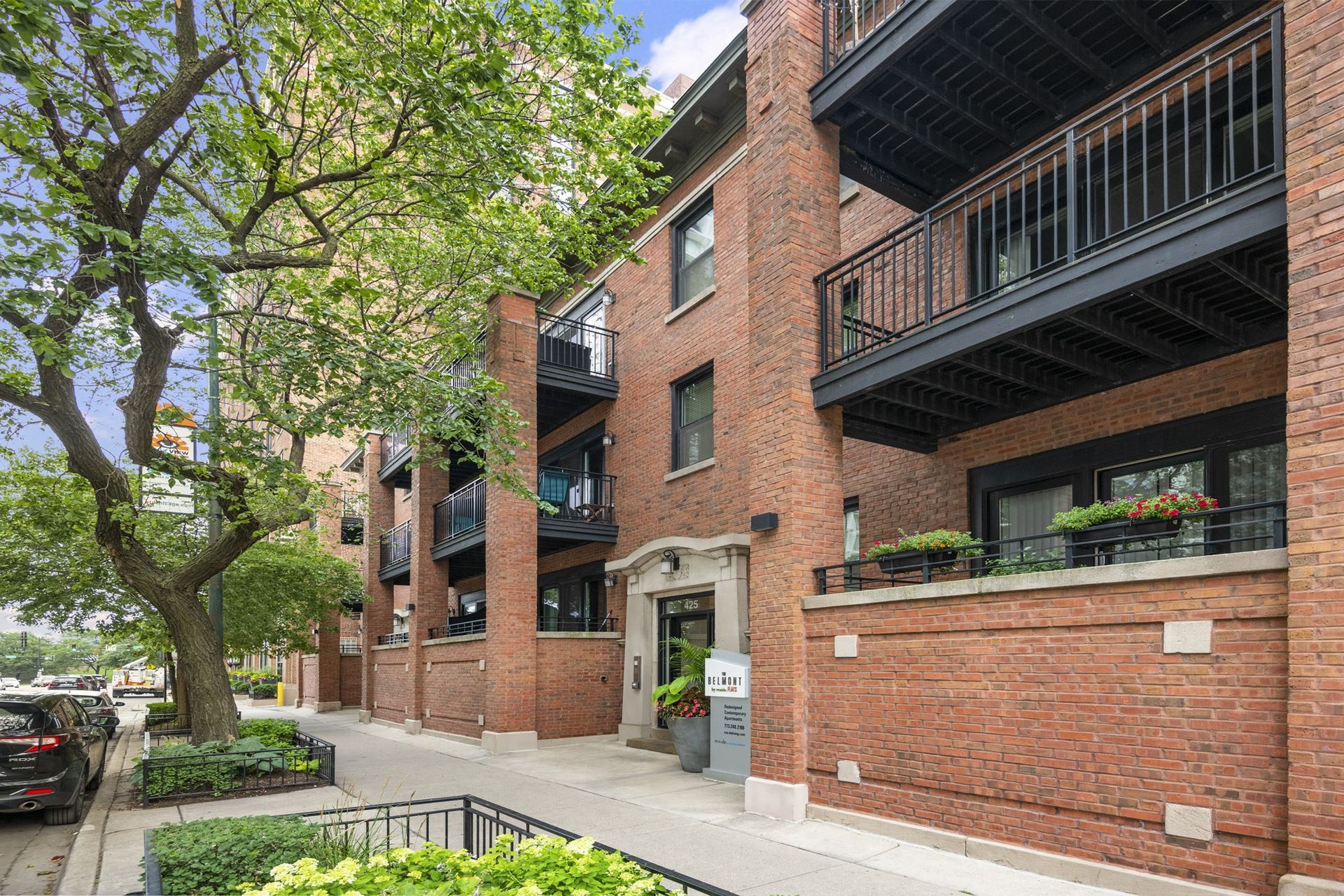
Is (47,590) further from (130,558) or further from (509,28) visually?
(509,28)

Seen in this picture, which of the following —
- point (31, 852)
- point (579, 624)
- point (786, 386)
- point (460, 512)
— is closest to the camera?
point (31, 852)

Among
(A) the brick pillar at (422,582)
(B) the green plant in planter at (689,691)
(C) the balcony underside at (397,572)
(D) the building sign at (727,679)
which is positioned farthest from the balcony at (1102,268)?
(C) the balcony underside at (397,572)

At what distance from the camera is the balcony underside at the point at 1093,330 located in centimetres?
631

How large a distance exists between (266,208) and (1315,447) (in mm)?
10171

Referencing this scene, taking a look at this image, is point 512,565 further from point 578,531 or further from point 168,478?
point 168,478

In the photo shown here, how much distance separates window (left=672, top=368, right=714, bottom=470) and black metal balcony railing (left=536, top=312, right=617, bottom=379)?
2.61 m

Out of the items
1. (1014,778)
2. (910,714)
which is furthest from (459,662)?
(1014,778)

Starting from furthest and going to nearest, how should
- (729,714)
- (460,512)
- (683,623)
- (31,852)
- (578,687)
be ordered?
(460,512), (578,687), (683,623), (729,714), (31,852)

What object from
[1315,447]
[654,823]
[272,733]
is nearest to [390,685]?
[272,733]

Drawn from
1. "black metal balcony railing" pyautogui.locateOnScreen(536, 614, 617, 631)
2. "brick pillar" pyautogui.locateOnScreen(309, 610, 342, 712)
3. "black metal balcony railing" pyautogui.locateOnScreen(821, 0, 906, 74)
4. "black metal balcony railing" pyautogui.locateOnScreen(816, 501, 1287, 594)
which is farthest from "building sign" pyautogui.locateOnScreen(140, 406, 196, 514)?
"brick pillar" pyautogui.locateOnScreen(309, 610, 342, 712)

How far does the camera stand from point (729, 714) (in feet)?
37.0

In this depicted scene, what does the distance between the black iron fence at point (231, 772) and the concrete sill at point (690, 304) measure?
9.31 metres

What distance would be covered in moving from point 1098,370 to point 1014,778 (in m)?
4.25

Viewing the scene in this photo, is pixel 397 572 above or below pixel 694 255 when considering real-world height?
below
